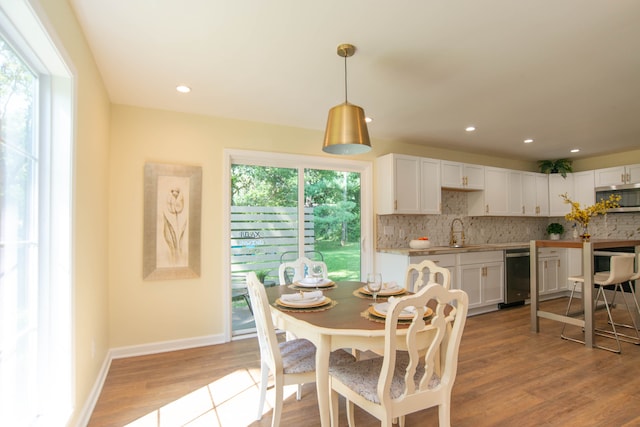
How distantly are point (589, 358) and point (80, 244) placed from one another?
4.20 m

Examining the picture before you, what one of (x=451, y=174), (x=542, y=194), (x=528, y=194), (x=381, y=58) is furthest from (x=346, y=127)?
(x=542, y=194)

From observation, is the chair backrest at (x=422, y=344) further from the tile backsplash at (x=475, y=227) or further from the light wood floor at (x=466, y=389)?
the tile backsplash at (x=475, y=227)

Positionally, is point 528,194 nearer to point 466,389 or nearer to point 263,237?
point 466,389

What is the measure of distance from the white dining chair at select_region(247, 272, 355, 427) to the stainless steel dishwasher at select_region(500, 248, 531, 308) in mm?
3771

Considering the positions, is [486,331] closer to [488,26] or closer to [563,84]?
[563,84]

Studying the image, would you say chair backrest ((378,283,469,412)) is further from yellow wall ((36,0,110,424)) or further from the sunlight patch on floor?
yellow wall ((36,0,110,424))

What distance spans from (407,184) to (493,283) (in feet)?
6.26

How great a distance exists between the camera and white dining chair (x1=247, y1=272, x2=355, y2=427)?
1.79 meters

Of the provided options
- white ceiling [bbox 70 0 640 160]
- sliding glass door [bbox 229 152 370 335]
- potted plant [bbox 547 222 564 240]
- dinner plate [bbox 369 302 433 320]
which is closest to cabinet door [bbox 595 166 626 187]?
potted plant [bbox 547 222 564 240]

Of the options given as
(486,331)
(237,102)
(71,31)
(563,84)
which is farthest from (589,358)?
(71,31)

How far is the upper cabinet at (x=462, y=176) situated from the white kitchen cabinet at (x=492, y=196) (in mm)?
154

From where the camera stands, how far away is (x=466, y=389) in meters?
2.47

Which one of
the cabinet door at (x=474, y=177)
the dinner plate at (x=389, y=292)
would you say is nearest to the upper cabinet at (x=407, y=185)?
the cabinet door at (x=474, y=177)

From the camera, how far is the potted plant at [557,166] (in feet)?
18.9
